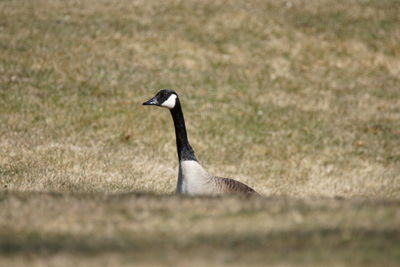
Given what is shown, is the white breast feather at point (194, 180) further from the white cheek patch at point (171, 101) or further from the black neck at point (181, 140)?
the white cheek patch at point (171, 101)

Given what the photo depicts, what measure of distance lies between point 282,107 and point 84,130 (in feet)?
27.8

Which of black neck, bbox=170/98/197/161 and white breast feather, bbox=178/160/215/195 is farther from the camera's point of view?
black neck, bbox=170/98/197/161

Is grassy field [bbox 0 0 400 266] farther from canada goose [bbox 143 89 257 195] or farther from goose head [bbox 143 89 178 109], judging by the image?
goose head [bbox 143 89 178 109]

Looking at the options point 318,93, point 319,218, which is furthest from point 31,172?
point 318,93

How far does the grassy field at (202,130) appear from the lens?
281 inches

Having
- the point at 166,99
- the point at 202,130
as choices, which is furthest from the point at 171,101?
the point at 202,130

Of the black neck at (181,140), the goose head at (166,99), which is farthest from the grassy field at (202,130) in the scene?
the goose head at (166,99)

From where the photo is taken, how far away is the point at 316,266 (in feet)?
A: 20.6

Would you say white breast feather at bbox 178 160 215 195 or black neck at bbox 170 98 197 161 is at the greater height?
black neck at bbox 170 98 197 161

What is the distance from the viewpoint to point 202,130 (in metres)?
Answer: 22.2

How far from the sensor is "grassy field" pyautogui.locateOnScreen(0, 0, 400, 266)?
712cm

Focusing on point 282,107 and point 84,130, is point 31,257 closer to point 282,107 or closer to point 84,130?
point 84,130

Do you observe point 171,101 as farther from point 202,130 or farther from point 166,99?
point 202,130

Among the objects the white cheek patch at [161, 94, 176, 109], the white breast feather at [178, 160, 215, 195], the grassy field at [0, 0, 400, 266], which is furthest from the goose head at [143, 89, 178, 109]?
the grassy field at [0, 0, 400, 266]
